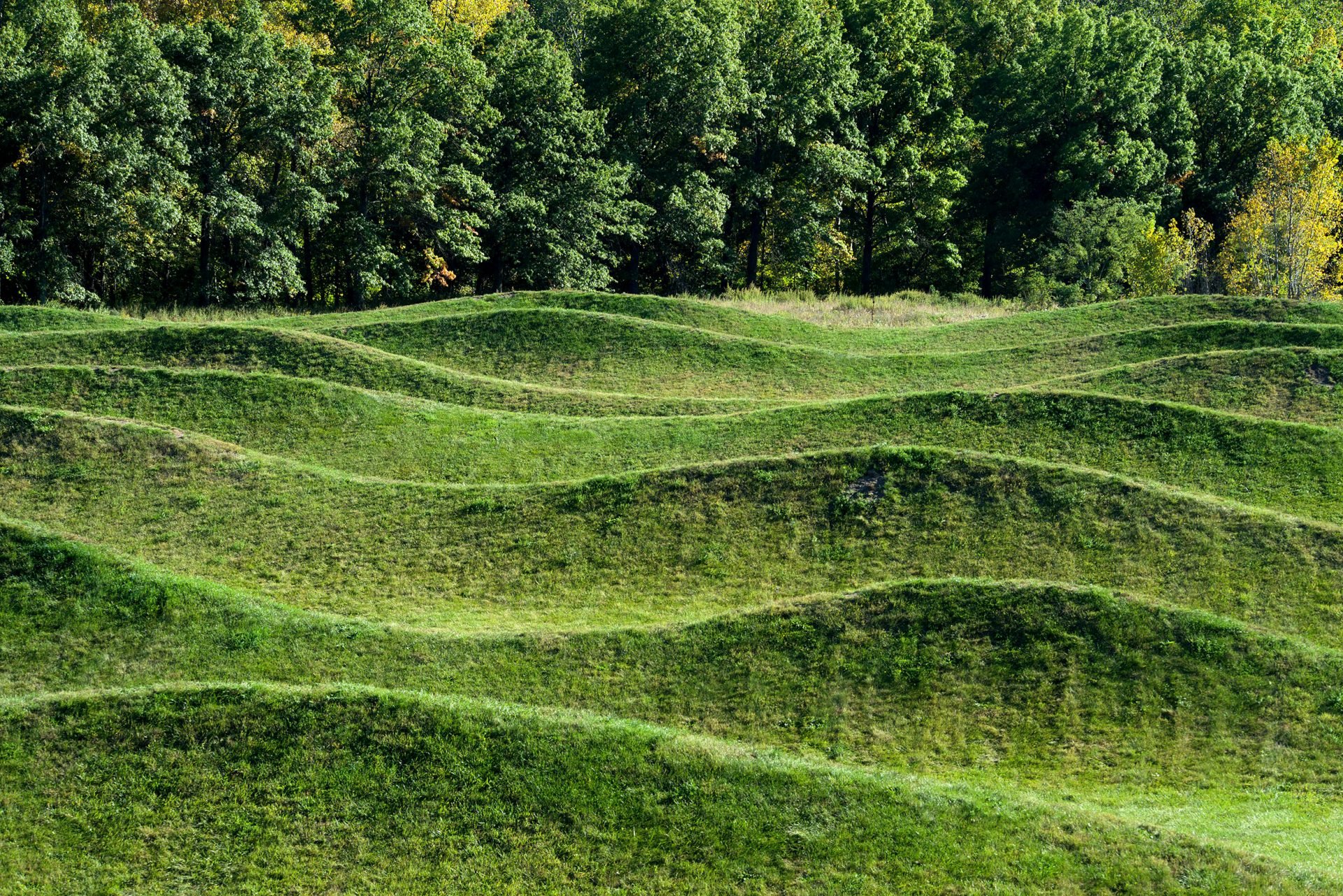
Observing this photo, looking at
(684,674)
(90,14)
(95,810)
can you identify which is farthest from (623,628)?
(90,14)

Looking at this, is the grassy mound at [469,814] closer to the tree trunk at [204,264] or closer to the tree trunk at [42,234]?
the tree trunk at [42,234]

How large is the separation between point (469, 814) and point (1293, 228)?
54090mm

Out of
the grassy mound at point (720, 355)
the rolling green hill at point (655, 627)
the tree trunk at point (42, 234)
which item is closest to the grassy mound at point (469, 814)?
the rolling green hill at point (655, 627)

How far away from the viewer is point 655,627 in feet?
83.8

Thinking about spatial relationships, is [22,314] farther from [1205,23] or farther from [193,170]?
[1205,23]

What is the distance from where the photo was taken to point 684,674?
24.2 meters

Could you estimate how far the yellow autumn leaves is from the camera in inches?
2260

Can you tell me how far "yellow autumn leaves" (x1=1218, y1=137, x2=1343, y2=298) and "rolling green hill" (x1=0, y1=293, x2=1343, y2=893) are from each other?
54.9 feet

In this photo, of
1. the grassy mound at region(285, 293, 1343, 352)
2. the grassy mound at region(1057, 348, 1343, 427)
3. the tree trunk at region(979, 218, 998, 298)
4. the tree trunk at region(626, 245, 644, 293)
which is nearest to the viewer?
the grassy mound at region(1057, 348, 1343, 427)

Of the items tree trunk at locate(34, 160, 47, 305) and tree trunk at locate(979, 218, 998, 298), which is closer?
tree trunk at locate(34, 160, 47, 305)

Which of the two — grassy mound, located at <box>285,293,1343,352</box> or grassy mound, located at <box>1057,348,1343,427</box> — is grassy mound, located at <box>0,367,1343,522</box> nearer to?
grassy mound, located at <box>1057,348,1343,427</box>

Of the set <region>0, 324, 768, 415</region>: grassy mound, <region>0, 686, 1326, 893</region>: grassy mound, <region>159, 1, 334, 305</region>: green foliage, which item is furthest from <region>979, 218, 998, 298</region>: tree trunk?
<region>0, 686, 1326, 893</region>: grassy mound

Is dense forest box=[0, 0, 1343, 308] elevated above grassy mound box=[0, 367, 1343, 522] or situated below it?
above

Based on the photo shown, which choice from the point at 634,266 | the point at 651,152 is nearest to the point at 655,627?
the point at 634,266
